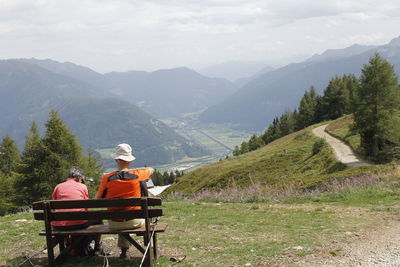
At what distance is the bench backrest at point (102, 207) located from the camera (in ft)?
24.2

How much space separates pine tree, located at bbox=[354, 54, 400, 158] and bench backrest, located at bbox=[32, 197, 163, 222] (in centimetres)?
3449

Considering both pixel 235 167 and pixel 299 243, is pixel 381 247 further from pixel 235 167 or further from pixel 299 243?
pixel 235 167

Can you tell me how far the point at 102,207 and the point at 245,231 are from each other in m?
5.26

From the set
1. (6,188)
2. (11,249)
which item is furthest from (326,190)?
(6,188)

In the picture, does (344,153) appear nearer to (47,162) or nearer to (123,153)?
(47,162)

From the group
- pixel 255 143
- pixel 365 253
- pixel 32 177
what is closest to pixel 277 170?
pixel 32 177

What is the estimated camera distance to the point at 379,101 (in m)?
36.9

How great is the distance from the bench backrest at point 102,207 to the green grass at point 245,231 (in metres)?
1.23

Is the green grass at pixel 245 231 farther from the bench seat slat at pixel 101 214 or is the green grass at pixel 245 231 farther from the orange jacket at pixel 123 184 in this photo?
the orange jacket at pixel 123 184

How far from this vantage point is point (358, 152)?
43.9m

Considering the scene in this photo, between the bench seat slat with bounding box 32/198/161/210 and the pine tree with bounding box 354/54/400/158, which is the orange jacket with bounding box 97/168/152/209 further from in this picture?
the pine tree with bounding box 354/54/400/158

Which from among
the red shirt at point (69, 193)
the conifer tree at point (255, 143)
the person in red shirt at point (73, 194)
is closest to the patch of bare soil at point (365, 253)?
the person in red shirt at point (73, 194)

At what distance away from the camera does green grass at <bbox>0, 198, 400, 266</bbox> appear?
27.8 ft

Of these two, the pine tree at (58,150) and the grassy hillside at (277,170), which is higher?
the pine tree at (58,150)
